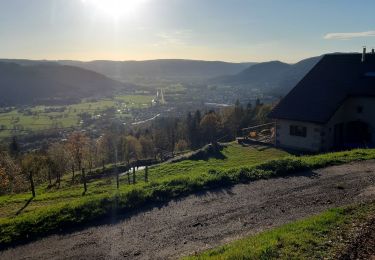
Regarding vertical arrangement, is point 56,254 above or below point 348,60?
below

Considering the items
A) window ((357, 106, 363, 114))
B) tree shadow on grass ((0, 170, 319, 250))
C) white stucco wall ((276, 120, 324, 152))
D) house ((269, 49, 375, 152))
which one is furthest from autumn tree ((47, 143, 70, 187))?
window ((357, 106, 363, 114))

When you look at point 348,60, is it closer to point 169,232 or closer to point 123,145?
point 169,232

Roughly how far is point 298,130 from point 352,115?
4658 millimetres

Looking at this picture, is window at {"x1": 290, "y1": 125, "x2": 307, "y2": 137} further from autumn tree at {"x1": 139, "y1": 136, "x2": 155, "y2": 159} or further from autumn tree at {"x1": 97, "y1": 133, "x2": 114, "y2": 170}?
autumn tree at {"x1": 139, "y1": 136, "x2": 155, "y2": 159}

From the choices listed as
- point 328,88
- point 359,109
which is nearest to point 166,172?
point 328,88

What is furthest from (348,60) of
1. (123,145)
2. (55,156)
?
(123,145)

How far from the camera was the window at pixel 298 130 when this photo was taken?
30.3 meters

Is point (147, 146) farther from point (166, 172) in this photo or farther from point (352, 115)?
point (166, 172)

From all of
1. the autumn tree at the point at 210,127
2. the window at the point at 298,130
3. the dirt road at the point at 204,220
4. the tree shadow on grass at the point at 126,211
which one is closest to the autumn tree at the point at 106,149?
the autumn tree at the point at 210,127

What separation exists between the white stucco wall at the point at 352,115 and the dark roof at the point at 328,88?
2.42 feet

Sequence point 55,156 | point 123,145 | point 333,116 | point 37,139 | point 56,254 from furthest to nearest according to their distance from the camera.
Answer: point 37,139 < point 123,145 < point 55,156 < point 333,116 < point 56,254

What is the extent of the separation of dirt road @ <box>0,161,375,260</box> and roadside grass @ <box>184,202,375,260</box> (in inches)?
36.2

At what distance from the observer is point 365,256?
8.88m

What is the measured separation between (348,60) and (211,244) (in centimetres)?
2785
